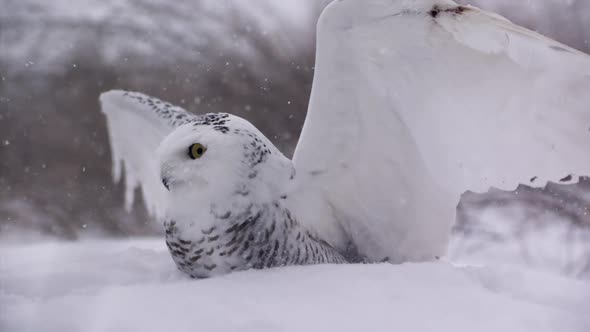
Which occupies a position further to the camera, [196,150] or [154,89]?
[154,89]

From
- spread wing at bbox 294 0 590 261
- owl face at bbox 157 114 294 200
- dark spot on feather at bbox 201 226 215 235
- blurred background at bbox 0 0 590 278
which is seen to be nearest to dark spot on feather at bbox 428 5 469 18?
spread wing at bbox 294 0 590 261

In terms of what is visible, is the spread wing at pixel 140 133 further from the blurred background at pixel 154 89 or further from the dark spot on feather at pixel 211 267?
the dark spot on feather at pixel 211 267

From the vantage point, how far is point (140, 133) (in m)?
2.02

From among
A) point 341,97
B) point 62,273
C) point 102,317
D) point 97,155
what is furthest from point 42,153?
point 102,317

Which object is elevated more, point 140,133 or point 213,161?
point 213,161

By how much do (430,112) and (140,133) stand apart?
4.17ft

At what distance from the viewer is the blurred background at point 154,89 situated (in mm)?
2578

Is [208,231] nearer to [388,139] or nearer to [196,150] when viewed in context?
[196,150]

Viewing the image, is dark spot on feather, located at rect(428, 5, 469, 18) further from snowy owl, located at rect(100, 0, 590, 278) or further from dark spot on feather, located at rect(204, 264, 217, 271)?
dark spot on feather, located at rect(204, 264, 217, 271)

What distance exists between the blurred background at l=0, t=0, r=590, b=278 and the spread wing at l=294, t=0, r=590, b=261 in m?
1.33

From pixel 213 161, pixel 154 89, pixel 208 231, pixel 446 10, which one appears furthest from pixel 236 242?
pixel 154 89

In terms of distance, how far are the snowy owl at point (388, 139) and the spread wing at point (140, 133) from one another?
0.66 metres

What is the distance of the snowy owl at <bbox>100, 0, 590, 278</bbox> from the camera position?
1097 mm

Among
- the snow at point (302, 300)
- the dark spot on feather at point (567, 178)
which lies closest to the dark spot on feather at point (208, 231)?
the snow at point (302, 300)
